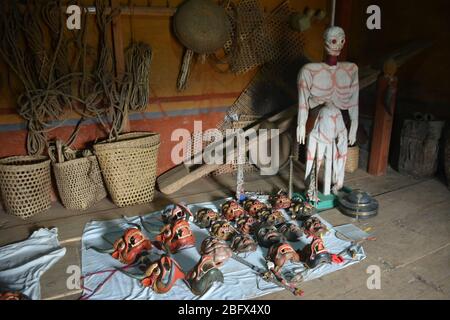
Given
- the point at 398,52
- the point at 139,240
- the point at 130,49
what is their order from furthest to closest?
1. the point at 398,52
2. the point at 130,49
3. the point at 139,240

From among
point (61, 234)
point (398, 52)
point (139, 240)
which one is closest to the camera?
point (139, 240)

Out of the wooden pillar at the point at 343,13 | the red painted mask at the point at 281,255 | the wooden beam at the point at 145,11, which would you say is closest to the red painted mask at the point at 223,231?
the red painted mask at the point at 281,255

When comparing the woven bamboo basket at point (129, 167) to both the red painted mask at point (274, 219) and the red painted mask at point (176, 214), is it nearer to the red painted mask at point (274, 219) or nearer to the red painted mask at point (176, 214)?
the red painted mask at point (176, 214)

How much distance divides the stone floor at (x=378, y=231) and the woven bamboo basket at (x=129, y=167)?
11 centimetres

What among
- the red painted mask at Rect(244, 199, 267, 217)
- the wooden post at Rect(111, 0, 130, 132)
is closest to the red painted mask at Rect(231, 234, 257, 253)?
the red painted mask at Rect(244, 199, 267, 217)

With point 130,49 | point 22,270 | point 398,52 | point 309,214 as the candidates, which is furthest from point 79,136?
point 398,52

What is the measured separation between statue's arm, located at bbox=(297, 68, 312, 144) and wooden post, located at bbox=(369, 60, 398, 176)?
1075 millimetres

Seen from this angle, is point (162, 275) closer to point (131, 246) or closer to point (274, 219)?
point (131, 246)

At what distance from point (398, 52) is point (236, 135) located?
1.87 m

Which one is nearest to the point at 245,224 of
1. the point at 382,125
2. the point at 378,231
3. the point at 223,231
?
the point at 223,231

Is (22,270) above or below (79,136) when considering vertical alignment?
below

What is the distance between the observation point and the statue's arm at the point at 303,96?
10.1ft

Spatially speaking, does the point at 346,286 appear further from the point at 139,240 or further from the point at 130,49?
the point at 130,49

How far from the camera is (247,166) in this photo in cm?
421
